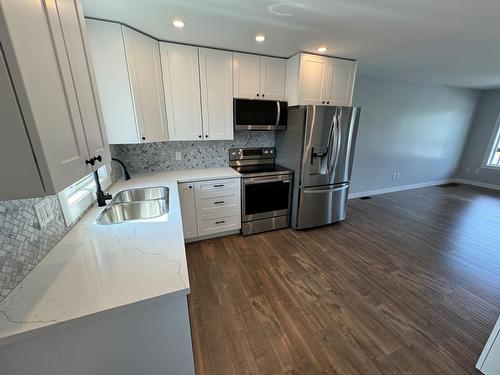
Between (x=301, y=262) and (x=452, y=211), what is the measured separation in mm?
3565

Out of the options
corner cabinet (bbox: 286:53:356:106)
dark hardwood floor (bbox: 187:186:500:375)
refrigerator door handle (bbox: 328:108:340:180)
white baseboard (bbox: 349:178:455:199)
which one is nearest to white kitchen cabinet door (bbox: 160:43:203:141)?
corner cabinet (bbox: 286:53:356:106)

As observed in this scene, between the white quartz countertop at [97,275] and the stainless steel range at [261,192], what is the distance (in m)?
1.50

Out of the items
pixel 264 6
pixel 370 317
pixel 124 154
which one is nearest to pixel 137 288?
pixel 370 317

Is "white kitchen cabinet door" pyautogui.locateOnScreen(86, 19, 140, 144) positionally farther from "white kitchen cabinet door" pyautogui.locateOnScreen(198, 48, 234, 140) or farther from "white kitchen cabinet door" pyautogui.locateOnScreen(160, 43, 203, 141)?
"white kitchen cabinet door" pyautogui.locateOnScreen(198, 48, 234, 140)

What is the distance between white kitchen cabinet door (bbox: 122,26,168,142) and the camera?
196cm

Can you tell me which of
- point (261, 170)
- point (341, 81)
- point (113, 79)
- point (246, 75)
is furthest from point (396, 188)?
point (113, 79)

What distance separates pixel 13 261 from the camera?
83 centimetres

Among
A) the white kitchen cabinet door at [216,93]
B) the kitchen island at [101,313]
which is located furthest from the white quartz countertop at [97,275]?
the white kitchen cabinet door at [216,93]

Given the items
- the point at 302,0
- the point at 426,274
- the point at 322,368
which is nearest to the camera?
the point at 322,368

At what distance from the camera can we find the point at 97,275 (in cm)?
89

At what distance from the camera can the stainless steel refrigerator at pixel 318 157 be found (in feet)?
8.65

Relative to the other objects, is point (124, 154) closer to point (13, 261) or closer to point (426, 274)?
point (13, 261)

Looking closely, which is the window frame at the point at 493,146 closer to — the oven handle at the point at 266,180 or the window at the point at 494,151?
the window at the point at 494,151

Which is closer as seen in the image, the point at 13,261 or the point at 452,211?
the point at 13,261
